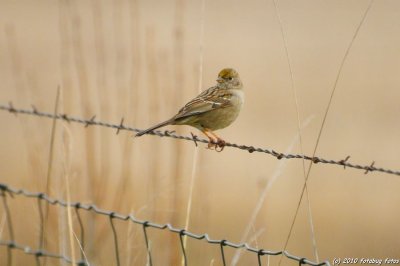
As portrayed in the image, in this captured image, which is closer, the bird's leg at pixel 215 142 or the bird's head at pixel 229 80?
the bird's leg at pixel 215 142

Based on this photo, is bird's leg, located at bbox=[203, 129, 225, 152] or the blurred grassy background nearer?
bird's leg, located at bbox=[203, 129, 225, 152]

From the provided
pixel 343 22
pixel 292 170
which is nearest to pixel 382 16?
pixel 343 22

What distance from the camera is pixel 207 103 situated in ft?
25.1

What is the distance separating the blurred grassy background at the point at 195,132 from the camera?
8.06 m

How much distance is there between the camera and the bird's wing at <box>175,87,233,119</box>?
7.48 meters

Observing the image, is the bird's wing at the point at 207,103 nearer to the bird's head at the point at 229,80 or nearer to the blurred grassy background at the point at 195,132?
the bird's head at the point at 229,80

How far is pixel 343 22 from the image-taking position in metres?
23.6

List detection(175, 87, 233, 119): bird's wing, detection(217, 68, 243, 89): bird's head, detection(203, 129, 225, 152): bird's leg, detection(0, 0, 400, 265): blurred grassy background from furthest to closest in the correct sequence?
detection(217, 68, 243, 89): bird's head < detection(0, 0, 400, 265): blurred grassy background < detection(175, 87, 233, 119): bird's wing < detection(203, 129, 225, 152): bird's leg

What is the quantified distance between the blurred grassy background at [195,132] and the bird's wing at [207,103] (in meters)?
0.32

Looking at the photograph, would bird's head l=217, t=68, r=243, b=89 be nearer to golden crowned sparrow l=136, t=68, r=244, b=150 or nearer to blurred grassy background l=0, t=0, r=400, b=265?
golden crowned sparrow l=136, t=68, r=244, b=150

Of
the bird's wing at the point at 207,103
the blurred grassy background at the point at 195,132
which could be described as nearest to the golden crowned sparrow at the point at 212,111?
the bird's wing at the point at 207,103

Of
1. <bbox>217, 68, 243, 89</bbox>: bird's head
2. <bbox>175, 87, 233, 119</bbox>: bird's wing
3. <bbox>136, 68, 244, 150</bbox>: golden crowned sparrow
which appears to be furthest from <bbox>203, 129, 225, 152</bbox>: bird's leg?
<bbox>217, 68, 243, 89</bbox>: bird's head

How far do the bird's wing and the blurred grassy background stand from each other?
32 cm

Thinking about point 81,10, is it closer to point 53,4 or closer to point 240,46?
point 53,4
